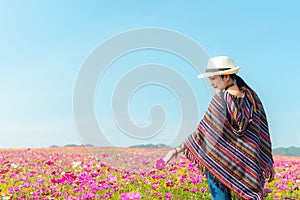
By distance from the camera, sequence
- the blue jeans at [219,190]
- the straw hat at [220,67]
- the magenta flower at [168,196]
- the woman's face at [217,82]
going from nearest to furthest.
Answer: the straw hat at [220,67], the woman's face at [217,82], the blue jeans at [219,190], the magenta flower at [168,196]

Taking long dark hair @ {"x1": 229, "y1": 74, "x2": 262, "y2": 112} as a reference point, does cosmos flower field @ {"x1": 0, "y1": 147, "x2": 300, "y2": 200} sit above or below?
below

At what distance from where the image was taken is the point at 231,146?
5203mm

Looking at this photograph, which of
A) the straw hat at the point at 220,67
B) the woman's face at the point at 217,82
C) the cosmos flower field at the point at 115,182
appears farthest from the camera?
the cosmos flower field at the point at 115,182

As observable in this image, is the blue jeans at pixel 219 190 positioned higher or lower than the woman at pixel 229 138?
lower

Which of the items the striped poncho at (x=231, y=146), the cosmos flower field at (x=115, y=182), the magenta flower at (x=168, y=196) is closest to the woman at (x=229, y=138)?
the striped poncho at (x=231, y=146)

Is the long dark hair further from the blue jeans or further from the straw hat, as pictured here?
the blue jeans

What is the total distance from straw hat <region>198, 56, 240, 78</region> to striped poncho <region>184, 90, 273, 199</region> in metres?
0.28

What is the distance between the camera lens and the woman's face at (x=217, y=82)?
516 cm

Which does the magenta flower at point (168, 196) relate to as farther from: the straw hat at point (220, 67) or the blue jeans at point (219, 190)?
the straw hat at point (220, 67)

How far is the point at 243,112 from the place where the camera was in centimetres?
509

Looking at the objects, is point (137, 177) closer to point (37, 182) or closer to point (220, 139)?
point (37, 182)

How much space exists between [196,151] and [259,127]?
0.91 m

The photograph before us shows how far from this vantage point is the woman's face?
5.16 meters

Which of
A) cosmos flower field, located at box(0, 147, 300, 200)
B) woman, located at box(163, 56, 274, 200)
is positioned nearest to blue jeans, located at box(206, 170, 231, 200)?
woman, located at box(163, 56, 274, 200)
